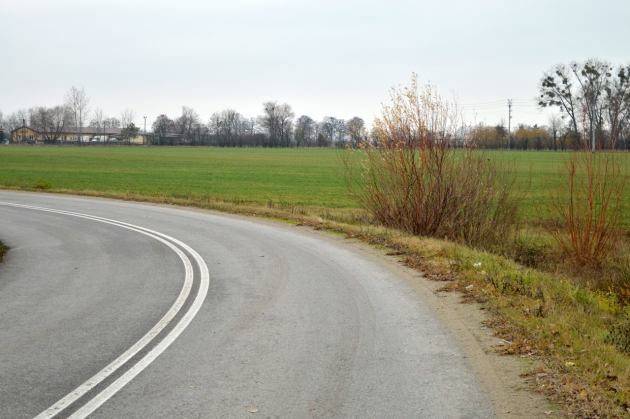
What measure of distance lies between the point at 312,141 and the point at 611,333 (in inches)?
6740

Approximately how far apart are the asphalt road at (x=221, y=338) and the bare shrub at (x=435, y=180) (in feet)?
16.2

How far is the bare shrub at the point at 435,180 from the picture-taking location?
18188mm

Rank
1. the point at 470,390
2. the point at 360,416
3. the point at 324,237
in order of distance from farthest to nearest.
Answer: the point at 324,237 → the point at 470,390 → the point at 360,416

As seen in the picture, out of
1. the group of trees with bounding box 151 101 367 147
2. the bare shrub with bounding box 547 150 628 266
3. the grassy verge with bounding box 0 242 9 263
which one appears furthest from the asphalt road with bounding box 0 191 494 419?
the group of trees with bounding box 151 101 367 147

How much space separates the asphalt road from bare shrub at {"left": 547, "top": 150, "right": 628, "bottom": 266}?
620cm

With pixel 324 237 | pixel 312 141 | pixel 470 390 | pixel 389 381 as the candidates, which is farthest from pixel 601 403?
pixel 312 141

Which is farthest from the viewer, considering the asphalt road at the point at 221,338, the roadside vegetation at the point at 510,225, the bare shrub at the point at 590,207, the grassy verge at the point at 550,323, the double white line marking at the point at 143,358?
the bare shrub at the point at 590,207

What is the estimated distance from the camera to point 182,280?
11.5m

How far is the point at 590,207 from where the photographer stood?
52.0ft

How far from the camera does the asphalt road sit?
5.61m

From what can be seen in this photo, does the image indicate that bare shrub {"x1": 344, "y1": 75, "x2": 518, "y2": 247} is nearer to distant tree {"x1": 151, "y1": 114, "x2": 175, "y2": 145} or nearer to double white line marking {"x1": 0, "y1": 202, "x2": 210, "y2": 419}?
double white line marking {"x1": 0, "y1": 202, "x2": 210, "y2": 419}

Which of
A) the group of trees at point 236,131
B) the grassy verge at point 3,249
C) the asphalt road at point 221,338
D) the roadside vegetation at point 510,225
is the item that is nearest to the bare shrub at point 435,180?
the roadside vegetation at point 510,225

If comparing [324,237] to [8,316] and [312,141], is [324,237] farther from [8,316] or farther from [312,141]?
[312,141]

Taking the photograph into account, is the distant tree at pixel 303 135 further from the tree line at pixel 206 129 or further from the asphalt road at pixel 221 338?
the asphalt road at pixel 221 338
